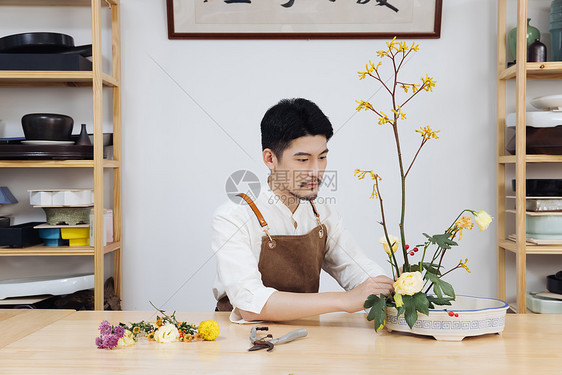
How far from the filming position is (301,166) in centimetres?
171

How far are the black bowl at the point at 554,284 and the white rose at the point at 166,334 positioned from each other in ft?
5.75

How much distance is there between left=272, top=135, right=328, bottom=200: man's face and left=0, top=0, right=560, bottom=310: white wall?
824 mm

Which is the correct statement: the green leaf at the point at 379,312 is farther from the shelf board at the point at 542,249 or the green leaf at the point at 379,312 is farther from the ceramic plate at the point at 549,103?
the ceramic plate at the point at 549,103

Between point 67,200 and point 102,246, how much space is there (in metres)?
0.24

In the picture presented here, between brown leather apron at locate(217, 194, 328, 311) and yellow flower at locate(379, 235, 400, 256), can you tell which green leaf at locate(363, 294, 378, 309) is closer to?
yellow flower at locate(379, 235, 400, 256)

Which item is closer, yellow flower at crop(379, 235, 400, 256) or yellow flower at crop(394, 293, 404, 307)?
yellow flower at crop(394, 293, 404, 307)

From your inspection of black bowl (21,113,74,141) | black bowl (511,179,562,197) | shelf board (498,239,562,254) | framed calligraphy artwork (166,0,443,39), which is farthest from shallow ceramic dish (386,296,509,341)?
black bowl (21,113,74,141)

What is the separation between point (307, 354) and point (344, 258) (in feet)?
2.22

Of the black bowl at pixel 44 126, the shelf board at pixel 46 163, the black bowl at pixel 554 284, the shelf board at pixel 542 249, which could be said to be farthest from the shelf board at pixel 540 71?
the black bowl at pixel 44 126

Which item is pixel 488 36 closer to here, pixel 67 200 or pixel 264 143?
pixel 264 143

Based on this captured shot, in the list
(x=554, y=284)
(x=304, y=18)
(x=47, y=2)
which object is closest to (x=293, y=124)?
(x=304, y=18)

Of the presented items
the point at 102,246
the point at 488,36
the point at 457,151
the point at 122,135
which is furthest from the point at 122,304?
the point at 488,36

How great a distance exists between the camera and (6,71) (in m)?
2.23

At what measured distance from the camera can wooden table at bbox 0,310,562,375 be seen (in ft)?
3.38
